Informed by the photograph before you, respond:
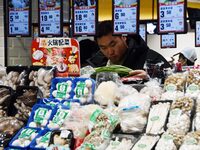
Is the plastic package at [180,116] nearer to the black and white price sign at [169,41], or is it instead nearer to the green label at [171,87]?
the green label at [171,87]

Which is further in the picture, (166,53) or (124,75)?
(166,53)

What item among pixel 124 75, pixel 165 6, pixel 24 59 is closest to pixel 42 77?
pixel 124 75

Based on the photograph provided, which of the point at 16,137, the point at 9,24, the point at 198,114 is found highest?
the point at 9,24

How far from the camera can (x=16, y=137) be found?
2.67 meters

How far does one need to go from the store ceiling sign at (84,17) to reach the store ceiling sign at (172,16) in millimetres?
941

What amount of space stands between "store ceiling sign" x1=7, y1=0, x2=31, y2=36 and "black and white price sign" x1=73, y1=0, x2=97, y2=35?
2.36ft

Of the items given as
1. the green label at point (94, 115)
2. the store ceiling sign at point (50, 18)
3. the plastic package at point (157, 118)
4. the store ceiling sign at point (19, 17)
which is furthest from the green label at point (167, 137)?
the store ceiling sign at point (19, 17)

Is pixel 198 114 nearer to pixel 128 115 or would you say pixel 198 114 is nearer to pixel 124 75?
pixel 128 115

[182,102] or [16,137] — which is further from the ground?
[182,102]

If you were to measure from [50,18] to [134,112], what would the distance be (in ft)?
13.6

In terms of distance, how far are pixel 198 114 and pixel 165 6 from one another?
150 inches

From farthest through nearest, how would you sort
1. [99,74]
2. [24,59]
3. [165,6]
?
[24,59] < [165,6] < [99,74]

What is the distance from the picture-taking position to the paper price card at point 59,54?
3.42 m

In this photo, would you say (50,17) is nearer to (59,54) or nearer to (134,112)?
(59,54)
